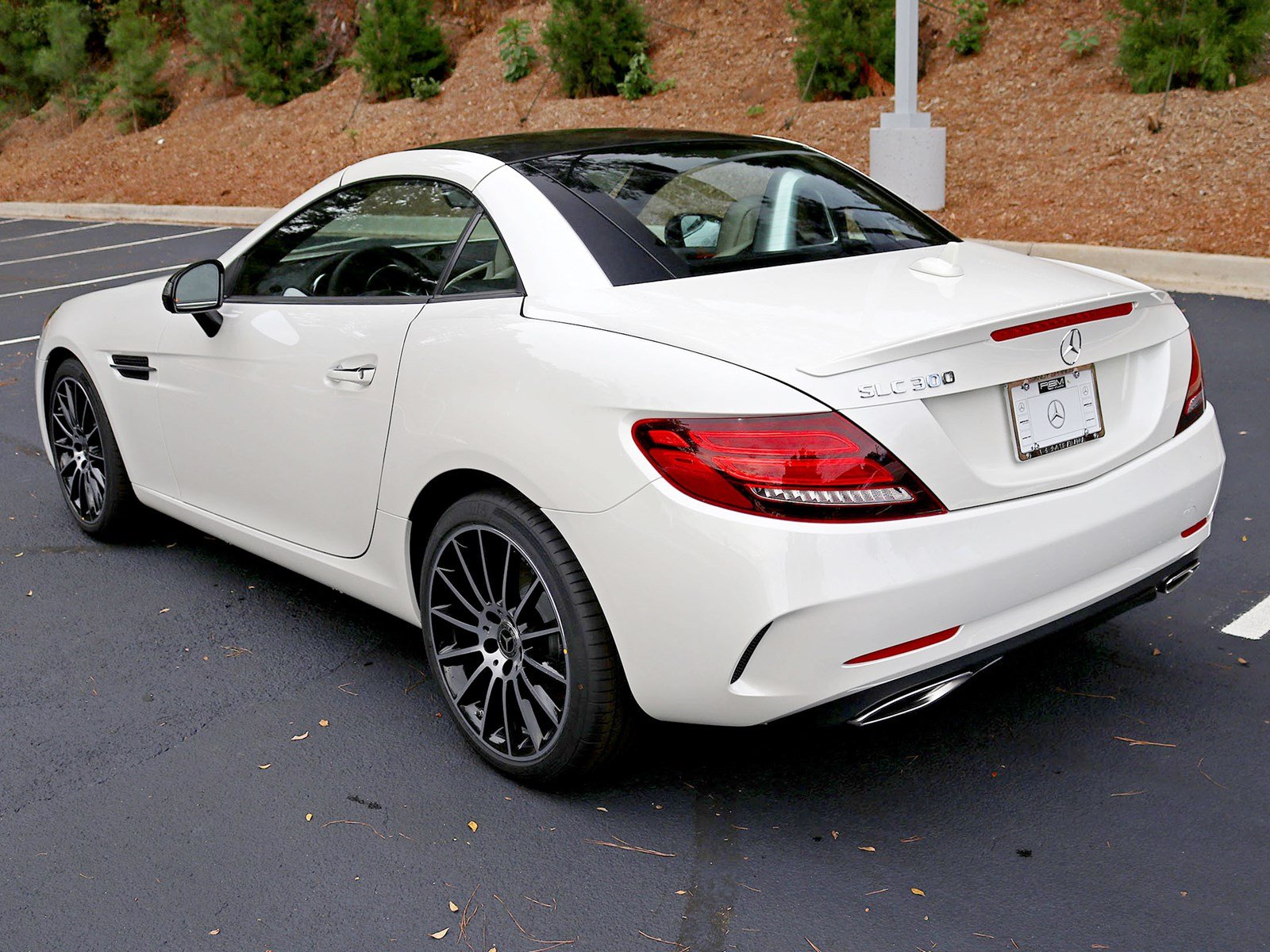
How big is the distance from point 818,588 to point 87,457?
367 cm

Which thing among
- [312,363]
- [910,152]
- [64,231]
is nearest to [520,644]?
[312,363]

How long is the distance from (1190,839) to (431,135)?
17.9 meters

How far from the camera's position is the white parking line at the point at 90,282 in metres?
12.6

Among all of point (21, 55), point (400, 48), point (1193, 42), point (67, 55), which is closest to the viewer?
point (1193, 42)

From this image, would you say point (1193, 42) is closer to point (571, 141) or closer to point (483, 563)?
point (571, 141)

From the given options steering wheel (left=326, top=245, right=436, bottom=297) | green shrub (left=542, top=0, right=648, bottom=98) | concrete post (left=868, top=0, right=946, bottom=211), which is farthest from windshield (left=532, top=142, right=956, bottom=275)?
green shrub (left=542, top=0, right=648, bottom=98)

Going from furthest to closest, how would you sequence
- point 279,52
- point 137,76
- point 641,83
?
point 137,76 → point 279,52 → point 641,83

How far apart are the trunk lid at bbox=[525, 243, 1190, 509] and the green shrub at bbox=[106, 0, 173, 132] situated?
25.8m

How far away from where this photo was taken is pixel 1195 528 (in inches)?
127

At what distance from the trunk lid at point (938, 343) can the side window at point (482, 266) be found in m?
0.21

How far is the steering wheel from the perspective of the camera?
3.60m

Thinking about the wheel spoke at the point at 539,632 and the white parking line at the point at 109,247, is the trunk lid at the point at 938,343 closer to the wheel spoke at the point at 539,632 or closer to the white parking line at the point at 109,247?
the wheel spoke at the point at 539,632

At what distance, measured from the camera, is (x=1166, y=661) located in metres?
3.81

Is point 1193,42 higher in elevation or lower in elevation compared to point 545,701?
higher
